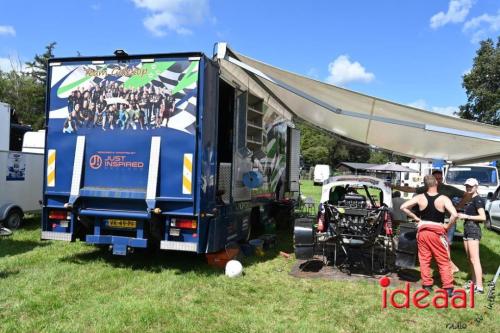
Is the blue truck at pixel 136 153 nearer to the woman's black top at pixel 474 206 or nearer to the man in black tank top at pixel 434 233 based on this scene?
the man in black tank top at pixel 434 233

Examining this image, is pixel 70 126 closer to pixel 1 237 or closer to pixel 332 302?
pixel 1 237

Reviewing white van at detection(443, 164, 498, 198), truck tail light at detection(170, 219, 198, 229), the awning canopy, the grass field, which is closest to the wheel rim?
the grass field

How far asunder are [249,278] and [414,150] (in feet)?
22.3

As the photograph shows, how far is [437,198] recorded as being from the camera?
597 cm

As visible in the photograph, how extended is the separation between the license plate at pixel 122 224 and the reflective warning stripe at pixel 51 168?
1.13 metres

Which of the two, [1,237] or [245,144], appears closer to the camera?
[245,144]

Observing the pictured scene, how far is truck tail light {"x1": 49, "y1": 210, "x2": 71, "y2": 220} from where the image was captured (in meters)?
6.80

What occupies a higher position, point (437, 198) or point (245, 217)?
point (437, 198)

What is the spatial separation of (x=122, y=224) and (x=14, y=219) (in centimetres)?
522

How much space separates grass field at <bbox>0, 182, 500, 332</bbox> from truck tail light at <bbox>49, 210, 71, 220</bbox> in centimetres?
74

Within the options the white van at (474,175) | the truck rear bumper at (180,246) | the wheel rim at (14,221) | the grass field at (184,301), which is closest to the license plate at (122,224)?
the truck rear bumper at (180,246)

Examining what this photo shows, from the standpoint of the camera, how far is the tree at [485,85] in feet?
121

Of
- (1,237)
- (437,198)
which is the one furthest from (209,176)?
(1,237)

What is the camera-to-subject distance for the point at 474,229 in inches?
255
